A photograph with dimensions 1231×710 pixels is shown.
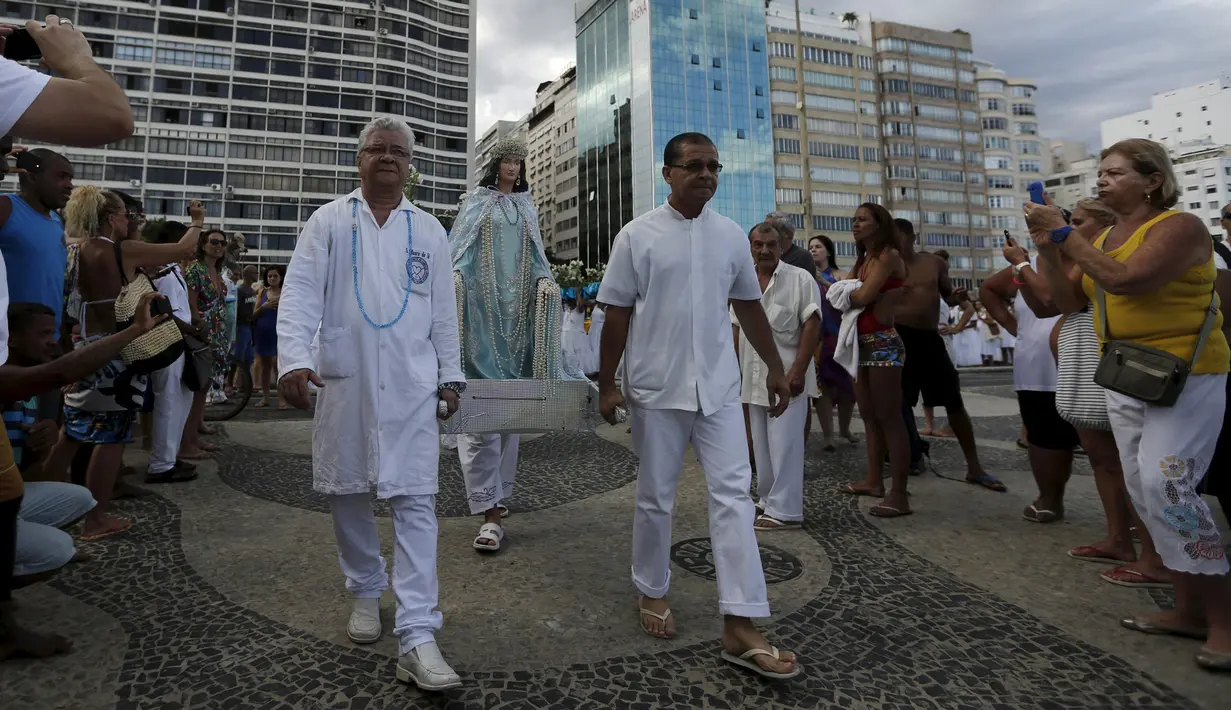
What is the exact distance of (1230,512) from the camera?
10.5 feet

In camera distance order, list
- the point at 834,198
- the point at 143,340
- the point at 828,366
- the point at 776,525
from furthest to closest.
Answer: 1. the point at 834,198
2. the point at 828,366
3. the point at 776,525
4. the point at 143,340

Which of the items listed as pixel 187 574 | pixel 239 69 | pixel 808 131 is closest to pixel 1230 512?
pixel 187 574

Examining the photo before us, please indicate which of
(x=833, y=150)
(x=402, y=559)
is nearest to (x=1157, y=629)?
(x=402, y=559)

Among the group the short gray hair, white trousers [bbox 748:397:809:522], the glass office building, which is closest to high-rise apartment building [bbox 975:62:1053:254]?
the glass office building

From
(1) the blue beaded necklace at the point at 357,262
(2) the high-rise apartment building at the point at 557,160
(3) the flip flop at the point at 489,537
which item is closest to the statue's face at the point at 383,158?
(1) the blue beaded necklace at the point at 357,262

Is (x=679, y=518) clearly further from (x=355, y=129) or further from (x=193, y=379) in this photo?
(x=355, y=129)

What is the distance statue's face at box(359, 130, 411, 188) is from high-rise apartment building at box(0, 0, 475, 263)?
56.5m

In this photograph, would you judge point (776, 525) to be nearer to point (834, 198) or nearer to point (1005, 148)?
point (834, 198)

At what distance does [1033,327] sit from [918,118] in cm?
8890

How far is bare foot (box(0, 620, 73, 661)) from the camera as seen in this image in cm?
237

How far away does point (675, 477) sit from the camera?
109 inches

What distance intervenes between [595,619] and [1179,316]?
9.01 feet

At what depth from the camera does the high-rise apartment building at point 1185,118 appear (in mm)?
98562

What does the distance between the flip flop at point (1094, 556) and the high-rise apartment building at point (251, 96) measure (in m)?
57.2
